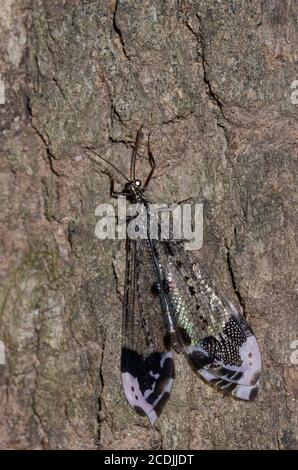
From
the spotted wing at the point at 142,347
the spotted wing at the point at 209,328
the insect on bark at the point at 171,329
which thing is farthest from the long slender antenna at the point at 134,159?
the spotted wing at the point at 209,328

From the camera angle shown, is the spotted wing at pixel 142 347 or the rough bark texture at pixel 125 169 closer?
the rough bark texture at pixel 125 169

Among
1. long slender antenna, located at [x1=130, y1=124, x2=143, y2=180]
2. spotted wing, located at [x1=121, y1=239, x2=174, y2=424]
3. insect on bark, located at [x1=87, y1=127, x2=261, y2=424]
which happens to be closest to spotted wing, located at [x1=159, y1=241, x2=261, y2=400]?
insect on bark, located at [x1=87, y1=127, x2=261, y2=424]

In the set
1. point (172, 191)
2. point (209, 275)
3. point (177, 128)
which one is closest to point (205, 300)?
point (209, 275)

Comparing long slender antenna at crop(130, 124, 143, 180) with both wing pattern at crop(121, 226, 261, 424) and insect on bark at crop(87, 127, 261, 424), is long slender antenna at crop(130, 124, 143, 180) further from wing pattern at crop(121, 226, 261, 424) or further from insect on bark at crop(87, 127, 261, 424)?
wing pattern at crop(121, 226, 261, 424)

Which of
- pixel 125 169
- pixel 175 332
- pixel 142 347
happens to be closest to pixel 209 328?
pixel 175 332

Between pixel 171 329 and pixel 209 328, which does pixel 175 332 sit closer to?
pixel 171 329

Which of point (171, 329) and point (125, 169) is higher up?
point (125, 169)

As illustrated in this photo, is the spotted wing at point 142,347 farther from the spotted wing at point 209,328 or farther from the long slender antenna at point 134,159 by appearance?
the long slender antenna at point 134,159
